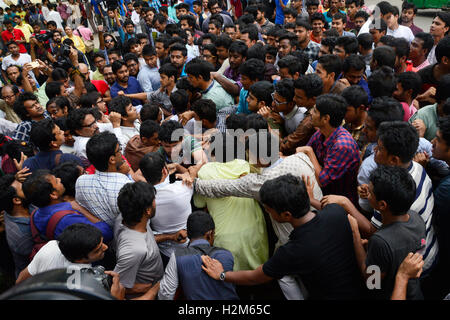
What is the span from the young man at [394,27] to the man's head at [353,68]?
107 inches

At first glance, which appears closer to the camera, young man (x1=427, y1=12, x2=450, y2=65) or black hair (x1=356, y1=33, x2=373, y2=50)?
black hair (x1=356, y1=33, x2=373, y2=50)

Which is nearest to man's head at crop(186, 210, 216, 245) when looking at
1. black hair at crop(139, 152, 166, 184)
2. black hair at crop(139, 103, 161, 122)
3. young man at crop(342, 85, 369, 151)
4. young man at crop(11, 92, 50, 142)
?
black hair at crop(139, 152, 166, 184)

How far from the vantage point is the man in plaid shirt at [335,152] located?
8.73 feet

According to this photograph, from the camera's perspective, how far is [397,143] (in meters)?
2.20

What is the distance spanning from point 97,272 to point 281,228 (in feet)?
4.23

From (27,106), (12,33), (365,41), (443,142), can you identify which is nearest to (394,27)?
(365,41)

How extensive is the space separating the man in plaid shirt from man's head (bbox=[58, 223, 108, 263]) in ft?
5.72

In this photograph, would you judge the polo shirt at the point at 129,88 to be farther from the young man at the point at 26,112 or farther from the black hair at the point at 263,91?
the black hair at the point at 263,91

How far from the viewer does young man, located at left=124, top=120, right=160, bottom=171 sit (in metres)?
3.41

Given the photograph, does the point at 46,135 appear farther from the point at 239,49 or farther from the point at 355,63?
the point at 355,63

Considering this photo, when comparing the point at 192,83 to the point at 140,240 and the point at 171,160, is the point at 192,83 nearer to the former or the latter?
the point at 171,160

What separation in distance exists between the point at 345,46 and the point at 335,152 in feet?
9.29

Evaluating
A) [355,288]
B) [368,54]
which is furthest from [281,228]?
[368,54]

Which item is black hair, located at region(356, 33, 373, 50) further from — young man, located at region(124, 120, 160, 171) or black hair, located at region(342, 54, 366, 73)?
young man, located at region(124, 120, 160, 171)
